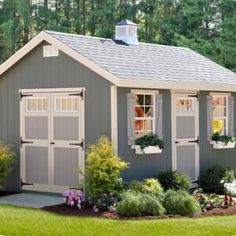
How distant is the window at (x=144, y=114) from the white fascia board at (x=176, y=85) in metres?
0.34

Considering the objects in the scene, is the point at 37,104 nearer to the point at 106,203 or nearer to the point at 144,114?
the point at 144,114

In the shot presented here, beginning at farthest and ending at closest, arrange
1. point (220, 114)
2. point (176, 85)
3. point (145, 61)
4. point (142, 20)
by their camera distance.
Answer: point (142, 20)
point (220, 114)
point (145, 61)
point (176, 85)

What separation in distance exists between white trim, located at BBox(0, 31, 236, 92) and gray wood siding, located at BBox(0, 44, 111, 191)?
14 cm

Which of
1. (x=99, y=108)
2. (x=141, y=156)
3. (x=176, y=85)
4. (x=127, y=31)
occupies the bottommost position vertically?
(x=141, y=156)

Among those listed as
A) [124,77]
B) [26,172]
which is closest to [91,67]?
[124,77]

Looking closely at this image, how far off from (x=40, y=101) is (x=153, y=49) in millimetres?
3417

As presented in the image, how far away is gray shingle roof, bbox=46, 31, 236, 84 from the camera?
12.4 m

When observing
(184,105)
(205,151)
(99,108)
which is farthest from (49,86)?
(205,151)

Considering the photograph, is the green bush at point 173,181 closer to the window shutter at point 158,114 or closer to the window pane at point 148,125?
the window shutter at point 158,114

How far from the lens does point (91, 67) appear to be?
1196cm

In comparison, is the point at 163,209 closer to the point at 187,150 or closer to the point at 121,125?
the point at 121,125

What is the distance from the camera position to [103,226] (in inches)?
373

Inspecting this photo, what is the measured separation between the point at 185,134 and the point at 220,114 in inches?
51.5

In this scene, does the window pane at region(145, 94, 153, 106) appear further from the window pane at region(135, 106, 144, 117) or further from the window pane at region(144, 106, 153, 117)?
the window pane at region(135, 106, 144, 117)
